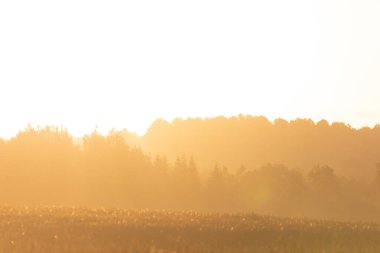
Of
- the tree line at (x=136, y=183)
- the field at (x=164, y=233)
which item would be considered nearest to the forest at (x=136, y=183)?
the tree line at (x=136, y=183)

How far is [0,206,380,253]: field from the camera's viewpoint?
47906 mm

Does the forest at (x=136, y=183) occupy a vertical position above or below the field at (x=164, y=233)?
above

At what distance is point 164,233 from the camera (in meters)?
54.7

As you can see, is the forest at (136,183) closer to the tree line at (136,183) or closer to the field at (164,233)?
the tree line at (136,183)

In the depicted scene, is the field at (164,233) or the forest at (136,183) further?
the forest at (136,183)

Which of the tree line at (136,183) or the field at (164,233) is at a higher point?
the tree line at (136,183)

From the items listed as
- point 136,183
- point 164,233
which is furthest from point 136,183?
point 164,233

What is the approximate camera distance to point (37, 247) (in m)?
45.0

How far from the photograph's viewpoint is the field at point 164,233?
157 ft

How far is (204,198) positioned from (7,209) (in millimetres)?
57397

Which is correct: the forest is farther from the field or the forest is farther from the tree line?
the field

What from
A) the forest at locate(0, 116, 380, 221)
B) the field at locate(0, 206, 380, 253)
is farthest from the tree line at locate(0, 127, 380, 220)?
the field at locate(0, 206, 380, 253)

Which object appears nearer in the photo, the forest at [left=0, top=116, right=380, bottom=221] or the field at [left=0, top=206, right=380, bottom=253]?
the field at [left=0, top=206, right=380, bottom=253]

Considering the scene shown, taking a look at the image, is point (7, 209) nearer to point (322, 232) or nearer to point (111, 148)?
point (322, 232)
